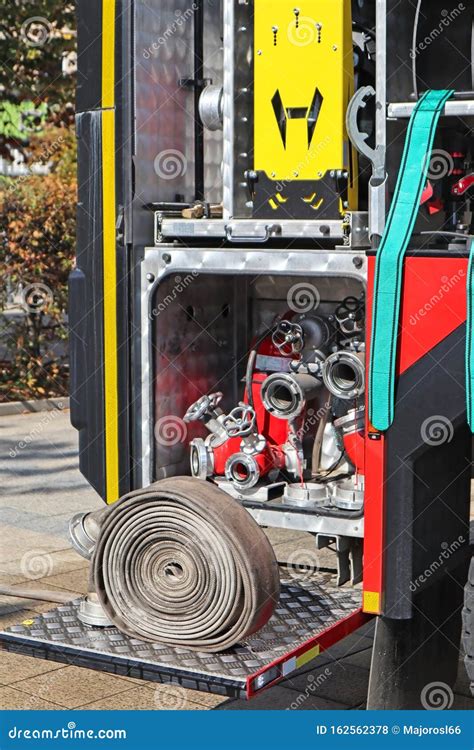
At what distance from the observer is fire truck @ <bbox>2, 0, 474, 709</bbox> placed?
3.87 meters

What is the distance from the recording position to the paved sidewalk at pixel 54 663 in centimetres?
496

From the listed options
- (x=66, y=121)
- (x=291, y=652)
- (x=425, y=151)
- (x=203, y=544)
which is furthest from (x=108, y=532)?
(x=66, y=121)

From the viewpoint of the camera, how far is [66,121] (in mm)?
14219

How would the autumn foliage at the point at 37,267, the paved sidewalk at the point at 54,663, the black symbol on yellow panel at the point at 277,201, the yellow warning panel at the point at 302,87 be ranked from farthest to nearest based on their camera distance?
the autumn foliage at the point at 37,267
the paved sidewalk at the point at 54,663
the black symbol on yellow panel at the point at 277,201
the yellow warning panel at the point at 302,87

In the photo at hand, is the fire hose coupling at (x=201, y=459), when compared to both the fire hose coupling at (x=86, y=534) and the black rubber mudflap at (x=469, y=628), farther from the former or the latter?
the black rubber mudflap at (x=469, y=628)

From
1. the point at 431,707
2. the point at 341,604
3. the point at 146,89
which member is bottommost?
the point at 431,707

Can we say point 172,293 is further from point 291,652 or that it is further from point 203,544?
point 291,652

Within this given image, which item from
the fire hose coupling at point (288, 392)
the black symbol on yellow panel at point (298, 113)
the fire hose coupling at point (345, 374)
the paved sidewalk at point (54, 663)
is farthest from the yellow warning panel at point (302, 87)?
the paved sidewalk at point (54, 663)

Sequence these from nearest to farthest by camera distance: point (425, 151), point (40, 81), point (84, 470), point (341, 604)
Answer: point (425, 151) → point (341, 604) → point (84, 470) → point (40, 81)

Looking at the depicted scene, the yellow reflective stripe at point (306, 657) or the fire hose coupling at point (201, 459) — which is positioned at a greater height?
the fire hose coupling at point (201, 459)

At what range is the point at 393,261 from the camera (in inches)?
149

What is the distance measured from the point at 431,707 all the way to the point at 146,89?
256 centimetres

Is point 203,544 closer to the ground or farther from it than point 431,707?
farther from it

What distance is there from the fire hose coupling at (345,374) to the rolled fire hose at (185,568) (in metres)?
0.59
